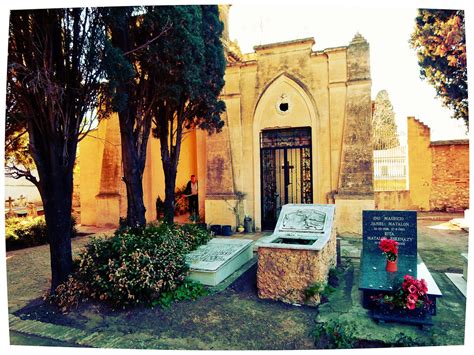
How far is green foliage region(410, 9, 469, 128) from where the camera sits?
12.4 feet

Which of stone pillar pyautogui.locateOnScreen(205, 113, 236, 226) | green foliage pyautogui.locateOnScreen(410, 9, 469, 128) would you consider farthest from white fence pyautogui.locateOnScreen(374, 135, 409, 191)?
green foliage pyautogui.locateOnScreen(410, 9, 469, 128)

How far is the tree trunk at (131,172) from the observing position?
5.94 metres

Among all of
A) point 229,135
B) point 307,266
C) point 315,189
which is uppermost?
point 229,135

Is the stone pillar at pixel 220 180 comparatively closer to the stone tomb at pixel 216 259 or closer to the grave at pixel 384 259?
the stone tomb at pixel 216 259

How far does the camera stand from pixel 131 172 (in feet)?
19.7

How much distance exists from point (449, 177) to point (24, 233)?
1340cm

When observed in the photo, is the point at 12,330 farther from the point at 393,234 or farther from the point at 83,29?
the point at 393,234

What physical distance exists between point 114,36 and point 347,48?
19.4 ft

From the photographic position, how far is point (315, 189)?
879 cm

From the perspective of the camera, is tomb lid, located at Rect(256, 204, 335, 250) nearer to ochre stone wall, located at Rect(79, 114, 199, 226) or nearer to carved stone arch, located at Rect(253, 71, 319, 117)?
carved stone arch, located at Rect(253, 71, 319, 117)

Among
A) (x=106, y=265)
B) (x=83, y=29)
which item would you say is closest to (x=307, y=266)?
(x=106, y=265)

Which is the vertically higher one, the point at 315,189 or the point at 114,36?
the point at 114,36

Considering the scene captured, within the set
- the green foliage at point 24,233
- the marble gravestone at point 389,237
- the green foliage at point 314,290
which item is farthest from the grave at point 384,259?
the green foliage at point 24,233

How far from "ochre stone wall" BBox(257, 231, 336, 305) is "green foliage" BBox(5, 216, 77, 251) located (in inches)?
287
